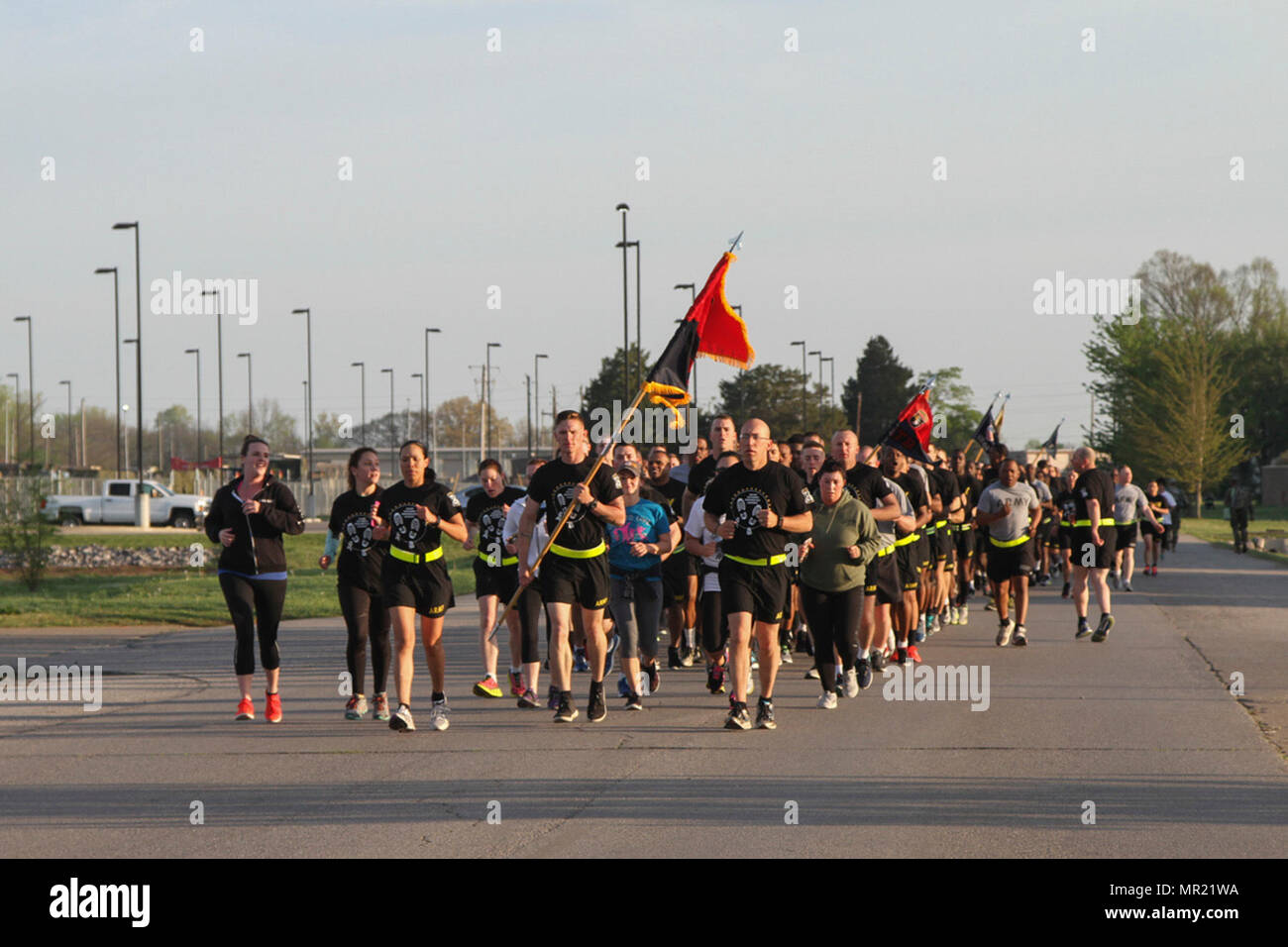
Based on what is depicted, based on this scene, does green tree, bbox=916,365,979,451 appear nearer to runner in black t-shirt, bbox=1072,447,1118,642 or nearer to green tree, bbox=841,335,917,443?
green tree, bbox=841,335,917,443

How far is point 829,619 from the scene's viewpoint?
1126 cm

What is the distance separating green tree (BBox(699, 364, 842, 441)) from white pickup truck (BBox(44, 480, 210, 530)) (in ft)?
102

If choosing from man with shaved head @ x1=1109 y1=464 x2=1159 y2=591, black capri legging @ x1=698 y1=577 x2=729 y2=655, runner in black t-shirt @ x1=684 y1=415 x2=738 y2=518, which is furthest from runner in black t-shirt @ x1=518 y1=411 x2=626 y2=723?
man with shaved head @ x1=1109 y1=464 x2=1159 y2=591

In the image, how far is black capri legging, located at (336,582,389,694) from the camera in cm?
1073

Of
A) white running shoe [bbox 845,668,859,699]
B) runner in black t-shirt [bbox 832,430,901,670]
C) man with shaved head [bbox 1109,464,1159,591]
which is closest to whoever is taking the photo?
white running shoe [bbox 845,668,859,699]

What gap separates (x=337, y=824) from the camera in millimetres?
7246

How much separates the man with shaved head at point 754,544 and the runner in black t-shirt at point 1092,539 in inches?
253

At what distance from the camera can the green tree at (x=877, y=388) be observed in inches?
4205

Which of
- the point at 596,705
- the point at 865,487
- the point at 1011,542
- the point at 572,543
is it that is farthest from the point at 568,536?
the point at 1011,542

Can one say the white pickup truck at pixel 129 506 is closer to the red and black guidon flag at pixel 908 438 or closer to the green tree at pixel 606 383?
the green tree at pixel 606 383

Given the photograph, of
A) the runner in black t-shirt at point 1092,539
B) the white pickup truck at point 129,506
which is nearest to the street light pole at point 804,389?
the white pickup truck at point 129,506

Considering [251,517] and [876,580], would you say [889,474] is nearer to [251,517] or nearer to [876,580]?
[876,580]

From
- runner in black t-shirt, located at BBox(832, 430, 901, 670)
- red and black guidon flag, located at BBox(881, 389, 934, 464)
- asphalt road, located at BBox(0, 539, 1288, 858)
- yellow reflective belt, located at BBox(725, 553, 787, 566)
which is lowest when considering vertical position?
asphalt road, located at BBox(0, 539, 1288, 858)
